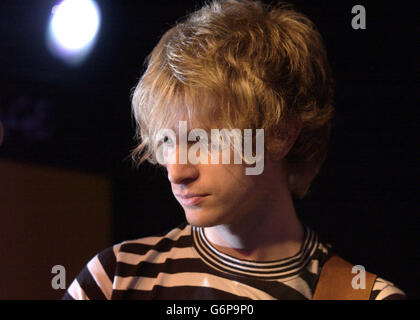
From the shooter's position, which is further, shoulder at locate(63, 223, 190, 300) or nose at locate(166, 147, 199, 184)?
shoulder at locate(63, 223, 190, 300)

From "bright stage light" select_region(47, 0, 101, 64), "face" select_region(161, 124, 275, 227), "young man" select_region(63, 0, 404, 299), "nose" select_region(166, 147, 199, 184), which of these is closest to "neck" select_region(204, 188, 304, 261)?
"young man" select_region(63, 0, 404, 299)

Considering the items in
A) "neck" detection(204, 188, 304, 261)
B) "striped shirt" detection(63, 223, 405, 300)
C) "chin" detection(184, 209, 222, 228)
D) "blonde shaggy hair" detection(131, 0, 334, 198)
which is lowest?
"striped shirt" detection(63, 223, 405, 300)

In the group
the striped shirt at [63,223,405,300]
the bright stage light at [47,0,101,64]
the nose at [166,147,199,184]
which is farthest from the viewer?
the bright stage light at [47,0,101,64]

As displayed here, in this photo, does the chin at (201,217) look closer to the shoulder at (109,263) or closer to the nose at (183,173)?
the nose at (183,173)

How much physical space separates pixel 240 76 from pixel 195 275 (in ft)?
1.99

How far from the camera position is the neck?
140cm

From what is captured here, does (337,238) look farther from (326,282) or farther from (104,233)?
(104,233)

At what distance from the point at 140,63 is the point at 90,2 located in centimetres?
26

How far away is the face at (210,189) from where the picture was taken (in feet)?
4.01

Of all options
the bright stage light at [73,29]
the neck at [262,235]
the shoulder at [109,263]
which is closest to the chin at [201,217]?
the neck at [262,235]

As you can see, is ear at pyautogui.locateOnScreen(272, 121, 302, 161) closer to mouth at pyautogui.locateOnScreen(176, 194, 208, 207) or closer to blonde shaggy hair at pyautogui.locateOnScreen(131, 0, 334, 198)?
blonde shaggy hair at pyautogui.locateOnScreen(131, 0, 334, 198)

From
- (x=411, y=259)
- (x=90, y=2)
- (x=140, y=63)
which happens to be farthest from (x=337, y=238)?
(x=90, y=2)

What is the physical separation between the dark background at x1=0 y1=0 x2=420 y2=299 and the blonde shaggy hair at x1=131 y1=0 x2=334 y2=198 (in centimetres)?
26

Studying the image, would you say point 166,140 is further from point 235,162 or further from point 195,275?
point 195,275
